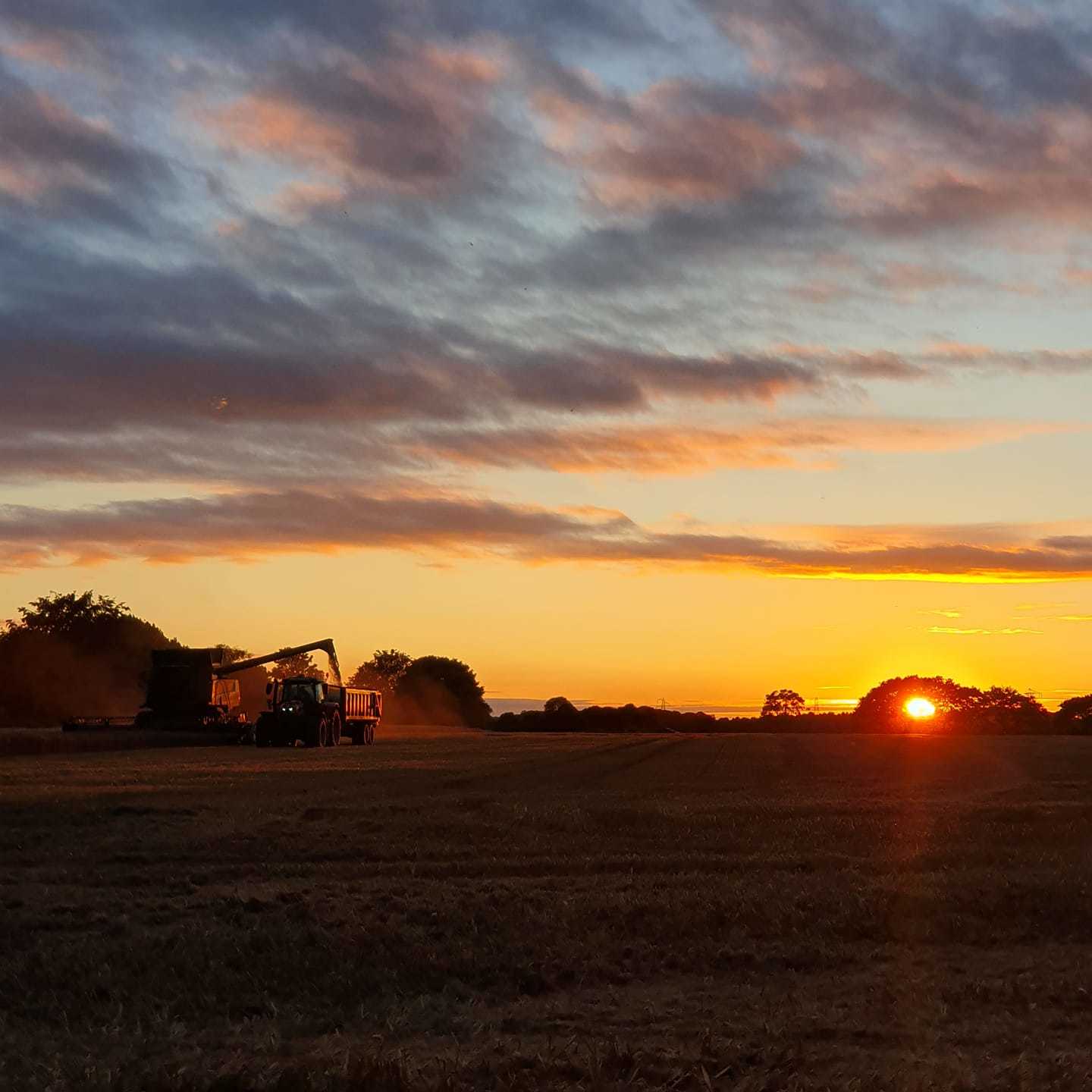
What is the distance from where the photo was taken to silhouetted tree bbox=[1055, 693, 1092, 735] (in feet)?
284

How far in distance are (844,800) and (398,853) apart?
34.6 feet

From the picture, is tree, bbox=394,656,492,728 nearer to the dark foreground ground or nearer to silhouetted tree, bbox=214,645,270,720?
silhouetted tree, bbox=214,645,270,720

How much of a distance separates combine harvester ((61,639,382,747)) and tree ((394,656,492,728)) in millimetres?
69739

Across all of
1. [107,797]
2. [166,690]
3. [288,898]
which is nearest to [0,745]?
[166,690]

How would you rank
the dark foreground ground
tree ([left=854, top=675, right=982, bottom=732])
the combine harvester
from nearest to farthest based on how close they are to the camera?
the dark foreground ground → the combine harvester → tree ([left=854, top=675, right=982, bottom=732])

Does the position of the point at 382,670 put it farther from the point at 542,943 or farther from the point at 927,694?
the point at 542,943

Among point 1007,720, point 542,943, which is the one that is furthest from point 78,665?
point 542,943

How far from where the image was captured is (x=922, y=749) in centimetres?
5300

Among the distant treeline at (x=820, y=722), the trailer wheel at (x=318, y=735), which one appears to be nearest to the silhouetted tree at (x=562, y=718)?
the distant treeline at (x=820, y=722)

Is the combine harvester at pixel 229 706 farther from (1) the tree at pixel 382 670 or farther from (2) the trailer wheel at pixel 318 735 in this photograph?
(1) the tree at pixel 382 670

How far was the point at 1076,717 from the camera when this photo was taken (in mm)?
90938

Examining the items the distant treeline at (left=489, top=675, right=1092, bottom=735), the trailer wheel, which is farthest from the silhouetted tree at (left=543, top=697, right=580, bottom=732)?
the trailer wheel

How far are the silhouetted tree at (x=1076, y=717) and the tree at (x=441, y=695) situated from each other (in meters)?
51.0

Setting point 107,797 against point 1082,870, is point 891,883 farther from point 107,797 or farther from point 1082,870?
point 107,797
